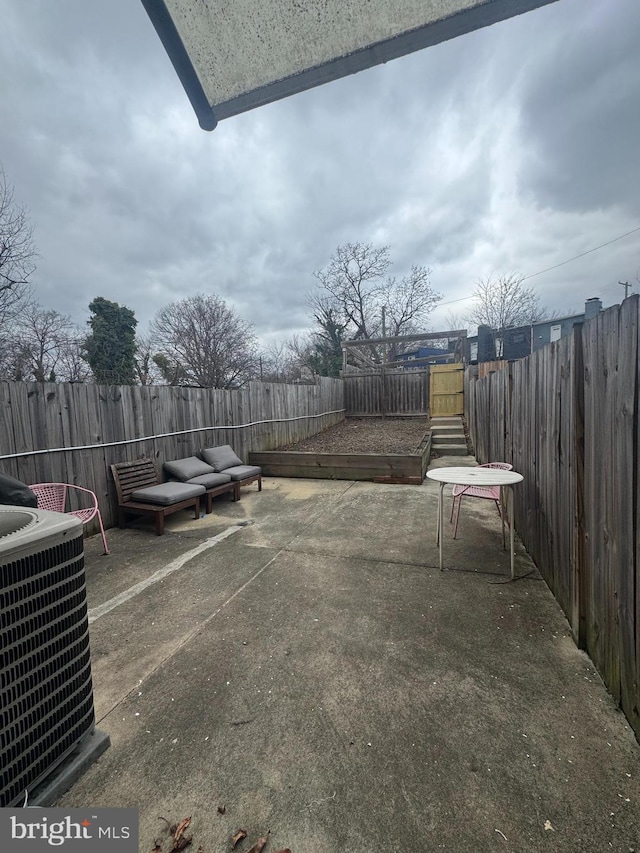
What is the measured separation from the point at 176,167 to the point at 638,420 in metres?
8.78

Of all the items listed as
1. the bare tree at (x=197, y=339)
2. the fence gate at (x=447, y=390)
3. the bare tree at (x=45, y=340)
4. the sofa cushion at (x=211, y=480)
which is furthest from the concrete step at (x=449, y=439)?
the bare tree at (x=45, y=340)

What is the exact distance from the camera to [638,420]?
130 centimetres

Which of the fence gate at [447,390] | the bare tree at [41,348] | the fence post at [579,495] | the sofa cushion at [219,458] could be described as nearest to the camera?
the fence post at [579,495]

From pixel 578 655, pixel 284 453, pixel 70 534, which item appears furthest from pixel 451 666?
pixel 284 453

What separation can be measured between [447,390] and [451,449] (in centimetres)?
309

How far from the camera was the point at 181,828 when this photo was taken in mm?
1062

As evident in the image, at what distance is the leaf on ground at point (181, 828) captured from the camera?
1.04m

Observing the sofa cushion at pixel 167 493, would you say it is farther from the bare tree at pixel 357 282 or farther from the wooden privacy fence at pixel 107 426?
the bare tree at pixel 357 282

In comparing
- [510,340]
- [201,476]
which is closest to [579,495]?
[201,476]

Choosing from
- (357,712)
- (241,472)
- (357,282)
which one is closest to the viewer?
(357,712)

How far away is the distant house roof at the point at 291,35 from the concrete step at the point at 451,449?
716cm

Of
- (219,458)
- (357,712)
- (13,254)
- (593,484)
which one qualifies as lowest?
(357,712)

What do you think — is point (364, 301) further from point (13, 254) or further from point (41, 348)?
point (13, 254)

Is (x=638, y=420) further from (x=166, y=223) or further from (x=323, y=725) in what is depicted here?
(x=166, y=223)
